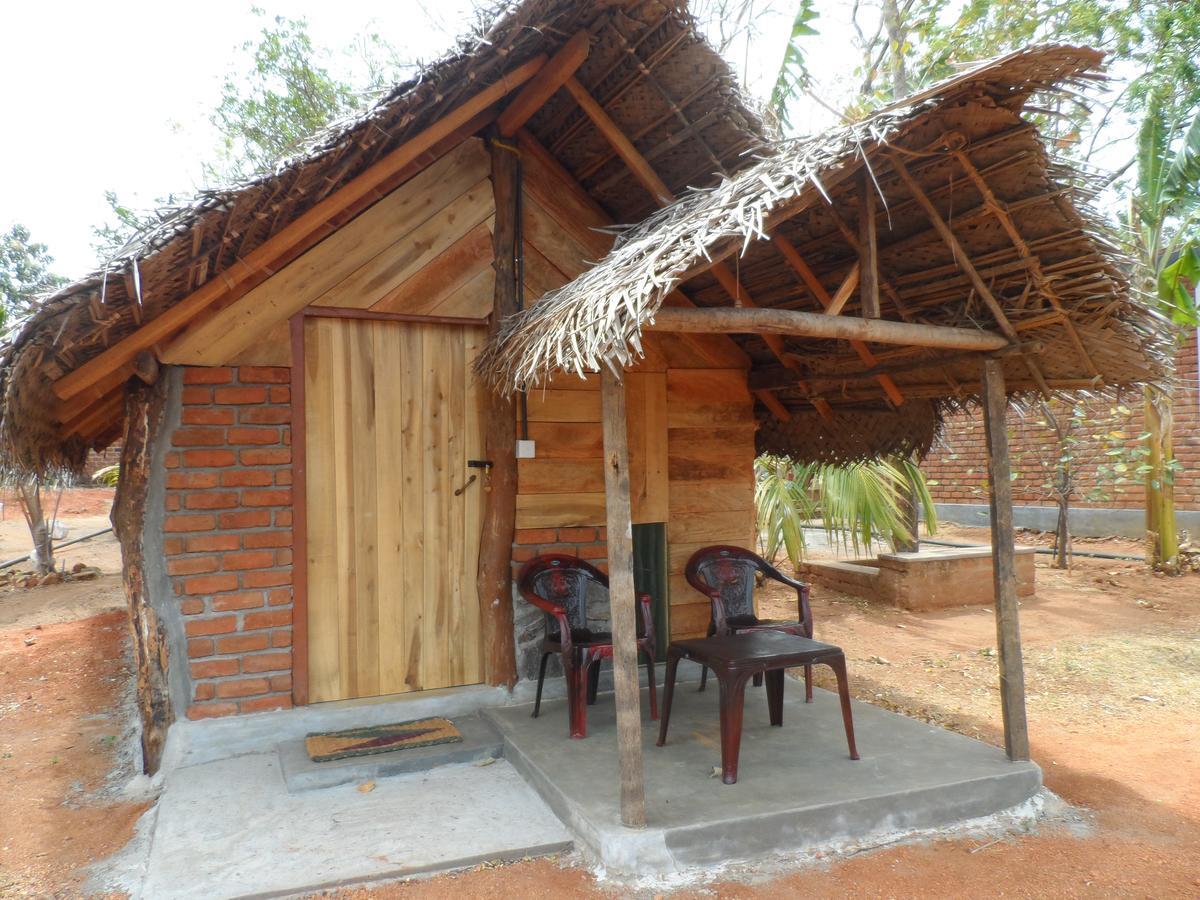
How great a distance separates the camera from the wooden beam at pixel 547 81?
390 centimetres

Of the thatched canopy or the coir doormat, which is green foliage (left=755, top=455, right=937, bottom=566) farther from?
the coir doormat

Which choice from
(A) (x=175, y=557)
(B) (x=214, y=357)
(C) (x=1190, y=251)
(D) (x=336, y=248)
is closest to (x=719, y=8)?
(C) (x=1190, y=251)

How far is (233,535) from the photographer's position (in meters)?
3.86

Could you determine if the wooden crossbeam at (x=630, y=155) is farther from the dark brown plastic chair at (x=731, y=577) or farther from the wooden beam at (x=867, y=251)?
the dark brown plastic chair at (x=731, y=577)

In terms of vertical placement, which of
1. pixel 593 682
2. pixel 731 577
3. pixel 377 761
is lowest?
pixel 377 761

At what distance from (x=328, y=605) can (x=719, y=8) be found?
31.5 ft

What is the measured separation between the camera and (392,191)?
425cm

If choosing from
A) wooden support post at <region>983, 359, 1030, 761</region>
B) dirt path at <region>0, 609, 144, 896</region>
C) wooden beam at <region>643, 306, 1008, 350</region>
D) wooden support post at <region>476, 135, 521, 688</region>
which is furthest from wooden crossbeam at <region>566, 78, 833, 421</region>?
dirt path at <region>0, 609, 144, 896</region>

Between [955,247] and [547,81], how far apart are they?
83.0 inches

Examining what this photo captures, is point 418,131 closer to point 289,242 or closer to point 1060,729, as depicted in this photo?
point 289,242

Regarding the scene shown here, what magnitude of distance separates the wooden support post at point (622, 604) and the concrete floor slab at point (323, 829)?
38 cm

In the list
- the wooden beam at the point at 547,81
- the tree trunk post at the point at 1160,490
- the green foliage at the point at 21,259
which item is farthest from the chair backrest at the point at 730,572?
the green foliage at the point at 21,259

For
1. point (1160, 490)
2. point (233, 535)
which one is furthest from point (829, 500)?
point (233, 535)

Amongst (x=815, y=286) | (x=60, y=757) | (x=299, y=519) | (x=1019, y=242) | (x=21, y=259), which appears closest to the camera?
(x=1019, y=242)
